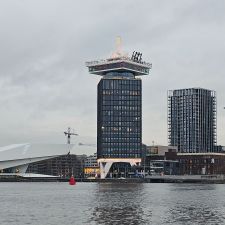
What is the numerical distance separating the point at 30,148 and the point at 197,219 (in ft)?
438

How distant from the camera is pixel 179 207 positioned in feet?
163

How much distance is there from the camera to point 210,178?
18600cm

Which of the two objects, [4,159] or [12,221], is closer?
[12,221]

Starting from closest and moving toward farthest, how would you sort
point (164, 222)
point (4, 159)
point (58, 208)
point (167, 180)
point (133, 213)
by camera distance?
1. point (164, 222)
2. point (133, 213)
3. point (58, 208)
4. point (4, 159)
5. point (167, 180)

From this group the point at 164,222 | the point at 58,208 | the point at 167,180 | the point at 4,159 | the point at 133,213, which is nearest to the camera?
the point at 164,222

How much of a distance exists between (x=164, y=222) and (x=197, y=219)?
9.32 ft

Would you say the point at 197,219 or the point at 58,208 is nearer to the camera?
the point at 197,219

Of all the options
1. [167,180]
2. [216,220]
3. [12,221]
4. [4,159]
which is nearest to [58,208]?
[12,221]

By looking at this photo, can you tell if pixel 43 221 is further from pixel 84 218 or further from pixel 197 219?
pixel 197 219

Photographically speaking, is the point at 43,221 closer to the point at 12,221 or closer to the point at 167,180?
the point at 12,221

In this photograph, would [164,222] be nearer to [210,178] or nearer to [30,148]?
[30,148]

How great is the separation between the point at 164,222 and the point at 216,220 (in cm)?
370

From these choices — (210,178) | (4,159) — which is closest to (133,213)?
(4,159)

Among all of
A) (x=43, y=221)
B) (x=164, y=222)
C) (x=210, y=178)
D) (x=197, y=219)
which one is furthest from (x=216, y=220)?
(x=210, y=178)
